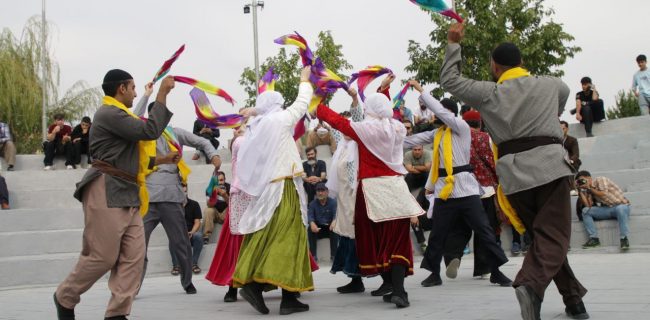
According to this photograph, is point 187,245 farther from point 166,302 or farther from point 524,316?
point 524,316

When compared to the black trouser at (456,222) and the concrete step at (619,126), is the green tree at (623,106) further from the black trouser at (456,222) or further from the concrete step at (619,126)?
the black trouser at (456,222)

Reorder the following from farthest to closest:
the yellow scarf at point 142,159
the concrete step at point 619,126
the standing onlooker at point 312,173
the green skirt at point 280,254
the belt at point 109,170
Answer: the concrete step at point 619,126
the standing onlooker at point 312,173
the green skirt at point 280,254
the yellow scarf at point 142,159
the belt at point 109,170

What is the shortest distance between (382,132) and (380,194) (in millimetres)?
564

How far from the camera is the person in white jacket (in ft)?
22.2

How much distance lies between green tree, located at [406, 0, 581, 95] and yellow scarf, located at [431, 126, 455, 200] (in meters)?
19.4

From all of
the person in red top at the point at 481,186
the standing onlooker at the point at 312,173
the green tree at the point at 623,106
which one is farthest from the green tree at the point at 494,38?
the person in red top at the point at 481,186

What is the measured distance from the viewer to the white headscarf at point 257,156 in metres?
7.09

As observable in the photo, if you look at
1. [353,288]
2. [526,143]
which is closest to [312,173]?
[353,288]

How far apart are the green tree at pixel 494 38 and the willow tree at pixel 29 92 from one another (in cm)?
1523

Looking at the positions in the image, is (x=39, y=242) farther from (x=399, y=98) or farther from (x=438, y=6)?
(x=438, y=6)

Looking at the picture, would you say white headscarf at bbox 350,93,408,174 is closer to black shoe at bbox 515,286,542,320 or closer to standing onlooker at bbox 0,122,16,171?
black shoe at bbox 515,286,542,320

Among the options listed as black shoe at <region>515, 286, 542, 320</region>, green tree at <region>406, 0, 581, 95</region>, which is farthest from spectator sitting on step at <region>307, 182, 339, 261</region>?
green tree at <region>406, 0, 581, 95</region>

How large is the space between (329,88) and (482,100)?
7.59 feet

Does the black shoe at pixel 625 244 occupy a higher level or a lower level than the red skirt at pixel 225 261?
lower
